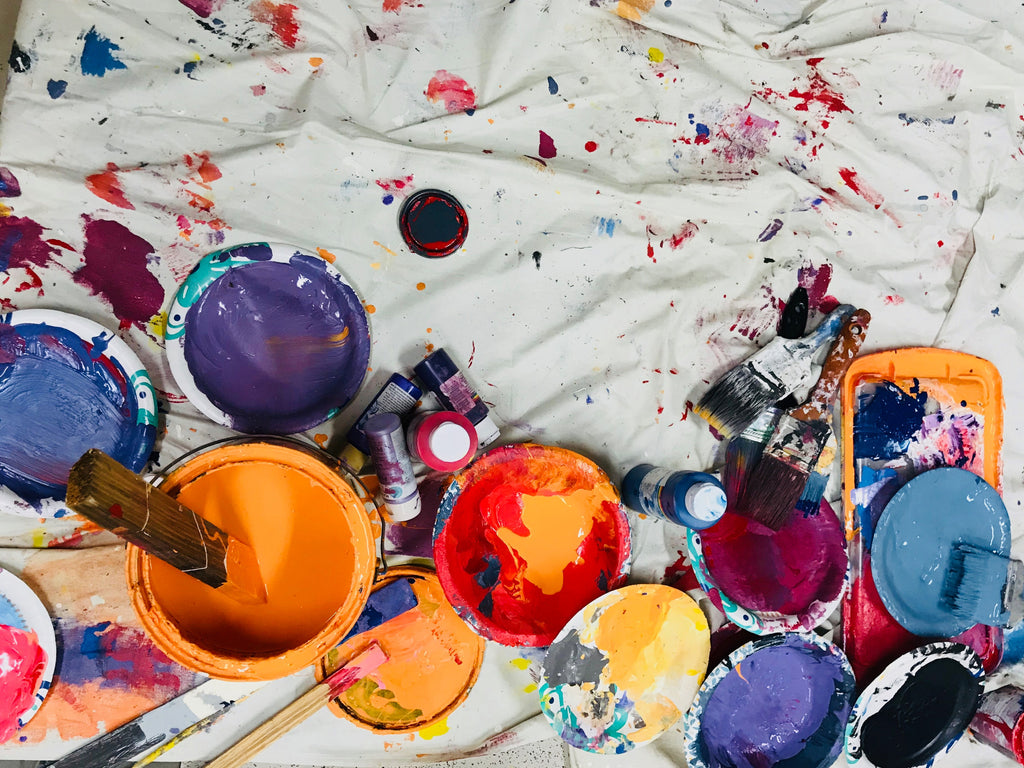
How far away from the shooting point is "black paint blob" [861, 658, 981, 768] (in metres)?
1.32

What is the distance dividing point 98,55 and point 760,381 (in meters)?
1.30

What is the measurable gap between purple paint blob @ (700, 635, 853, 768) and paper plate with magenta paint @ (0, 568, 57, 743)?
1.16 m

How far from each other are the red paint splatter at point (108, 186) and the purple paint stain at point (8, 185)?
11cm

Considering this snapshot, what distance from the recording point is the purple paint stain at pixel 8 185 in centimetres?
110

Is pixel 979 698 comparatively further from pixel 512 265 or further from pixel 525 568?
pixel 512 265

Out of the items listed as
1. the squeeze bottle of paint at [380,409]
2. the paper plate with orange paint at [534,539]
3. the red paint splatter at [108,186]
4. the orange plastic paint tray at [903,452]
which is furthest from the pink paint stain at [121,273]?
the orange plastic paint tray at [903,452]

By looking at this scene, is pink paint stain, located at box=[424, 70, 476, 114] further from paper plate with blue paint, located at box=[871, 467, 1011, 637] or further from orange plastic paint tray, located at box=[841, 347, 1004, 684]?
paper plate with blue paint, located at box=[871, 467, 1011, 637]

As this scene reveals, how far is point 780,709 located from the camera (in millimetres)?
1302

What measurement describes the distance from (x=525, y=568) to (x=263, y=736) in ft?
1.66

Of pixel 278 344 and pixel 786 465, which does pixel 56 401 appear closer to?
pixel 278 344

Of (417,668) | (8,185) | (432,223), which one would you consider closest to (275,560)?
(417,668)

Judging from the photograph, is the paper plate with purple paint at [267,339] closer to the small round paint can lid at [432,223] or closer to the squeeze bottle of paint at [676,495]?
the small round paint can lid at [432,223]

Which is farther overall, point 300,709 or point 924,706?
point 924,706

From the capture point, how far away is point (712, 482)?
3.61 ft
